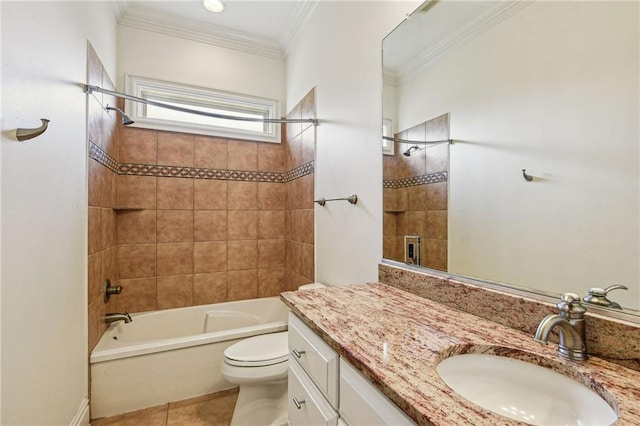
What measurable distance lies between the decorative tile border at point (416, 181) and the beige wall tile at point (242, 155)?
1668 mm

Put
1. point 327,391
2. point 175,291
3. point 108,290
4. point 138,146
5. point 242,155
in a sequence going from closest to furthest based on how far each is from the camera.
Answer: point 327,391 < point 108,290 < point 138,146 < point 175,291 < point 242,155

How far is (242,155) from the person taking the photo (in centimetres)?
276

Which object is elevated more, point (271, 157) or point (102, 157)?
point (271, 157)

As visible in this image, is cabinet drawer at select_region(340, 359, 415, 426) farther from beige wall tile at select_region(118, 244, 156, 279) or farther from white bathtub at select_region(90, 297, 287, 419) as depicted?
beige wall tile at select_region(118, 244, 156, 279)

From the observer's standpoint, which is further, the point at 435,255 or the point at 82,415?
the point at 82,415

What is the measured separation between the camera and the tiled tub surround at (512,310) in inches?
25.7

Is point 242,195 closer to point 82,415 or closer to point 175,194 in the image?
point 175,194

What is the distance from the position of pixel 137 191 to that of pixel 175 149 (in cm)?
46

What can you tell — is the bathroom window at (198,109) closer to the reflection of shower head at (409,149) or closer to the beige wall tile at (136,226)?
the beige wall tile at (136,226)

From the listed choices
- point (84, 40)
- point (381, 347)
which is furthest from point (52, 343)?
point (84, 40)

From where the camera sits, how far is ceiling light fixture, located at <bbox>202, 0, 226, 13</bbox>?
2.21 metres

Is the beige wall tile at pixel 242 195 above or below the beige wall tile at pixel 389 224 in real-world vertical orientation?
above

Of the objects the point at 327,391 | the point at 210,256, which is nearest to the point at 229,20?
the point at 210,256

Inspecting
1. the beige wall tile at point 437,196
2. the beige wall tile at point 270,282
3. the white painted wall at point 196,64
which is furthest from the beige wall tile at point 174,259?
the beige wall tile at point 437,196
